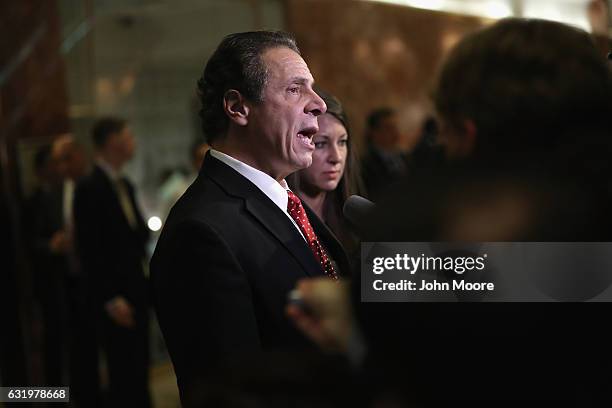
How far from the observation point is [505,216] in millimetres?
845

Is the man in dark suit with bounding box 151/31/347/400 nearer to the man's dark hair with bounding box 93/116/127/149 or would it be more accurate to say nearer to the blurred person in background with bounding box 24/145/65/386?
the man's dark hair with bounding box 93/116/127/149

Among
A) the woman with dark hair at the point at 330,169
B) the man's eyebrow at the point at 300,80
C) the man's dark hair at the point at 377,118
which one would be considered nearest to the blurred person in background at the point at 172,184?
the man's dark hair at the point at 377,118

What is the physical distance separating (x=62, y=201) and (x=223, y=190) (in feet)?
11.9

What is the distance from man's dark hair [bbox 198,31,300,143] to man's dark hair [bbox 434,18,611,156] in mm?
761

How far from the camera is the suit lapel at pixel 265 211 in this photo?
1.54 m

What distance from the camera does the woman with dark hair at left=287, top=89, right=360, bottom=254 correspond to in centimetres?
221

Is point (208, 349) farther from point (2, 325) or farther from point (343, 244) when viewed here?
point (2, 325)

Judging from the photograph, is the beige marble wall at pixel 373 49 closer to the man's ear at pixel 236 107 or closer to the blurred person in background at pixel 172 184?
the blurred person in background at pixel 172 184

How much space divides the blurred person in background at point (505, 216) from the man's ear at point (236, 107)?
79 cm

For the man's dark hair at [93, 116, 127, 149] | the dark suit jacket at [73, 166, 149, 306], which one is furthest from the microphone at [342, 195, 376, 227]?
the man's dark hair at [93, 116, 127, 149]

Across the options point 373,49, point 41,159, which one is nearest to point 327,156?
point 41,159

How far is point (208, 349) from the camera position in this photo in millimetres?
1412

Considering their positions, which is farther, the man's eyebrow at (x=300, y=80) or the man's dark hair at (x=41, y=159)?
the man's dark hair at (x=41, y=159)

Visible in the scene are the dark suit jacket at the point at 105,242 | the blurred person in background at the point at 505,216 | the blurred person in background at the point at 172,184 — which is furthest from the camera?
the blurred person in background at the point at 172,184
